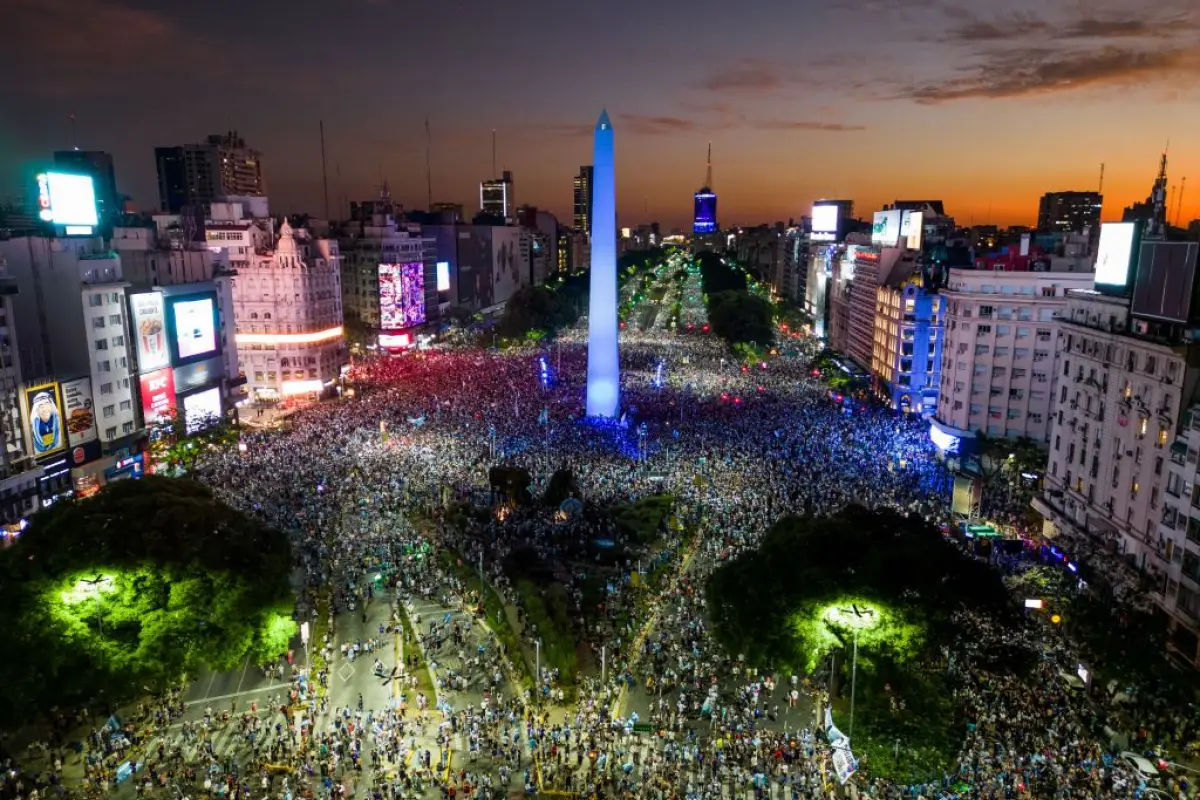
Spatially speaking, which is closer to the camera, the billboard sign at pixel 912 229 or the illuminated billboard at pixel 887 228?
the billboard sign at pixel 912 229

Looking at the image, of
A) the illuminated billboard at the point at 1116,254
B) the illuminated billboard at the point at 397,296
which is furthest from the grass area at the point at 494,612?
the illuminated billboard at the point at 397,296

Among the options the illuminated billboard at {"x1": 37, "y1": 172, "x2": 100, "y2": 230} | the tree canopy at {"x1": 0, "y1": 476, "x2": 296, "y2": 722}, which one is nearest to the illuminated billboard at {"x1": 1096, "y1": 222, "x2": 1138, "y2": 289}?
the tree canopy at {"x1": 0, "y1": 476, "x2": 296, "y2": 722}

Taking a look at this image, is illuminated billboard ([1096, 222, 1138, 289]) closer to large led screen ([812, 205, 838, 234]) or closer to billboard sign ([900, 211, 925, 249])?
billboard sign ([900, 211, 925, 249])

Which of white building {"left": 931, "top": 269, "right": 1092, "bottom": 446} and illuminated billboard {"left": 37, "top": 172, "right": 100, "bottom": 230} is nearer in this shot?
illuminated billboard {"left": 37, "top": 172, "right": 100, "bottom": 230}

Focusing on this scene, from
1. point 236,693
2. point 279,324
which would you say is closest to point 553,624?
point 236,693

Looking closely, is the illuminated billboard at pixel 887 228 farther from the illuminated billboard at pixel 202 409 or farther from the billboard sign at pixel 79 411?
the billboard sign at pixel 79 411

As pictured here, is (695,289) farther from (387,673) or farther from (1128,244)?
(387,673)

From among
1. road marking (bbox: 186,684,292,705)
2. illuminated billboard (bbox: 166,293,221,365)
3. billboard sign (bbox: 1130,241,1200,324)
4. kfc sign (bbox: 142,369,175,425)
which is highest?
billboard sign (bbox: 1130,241,1200,324)
